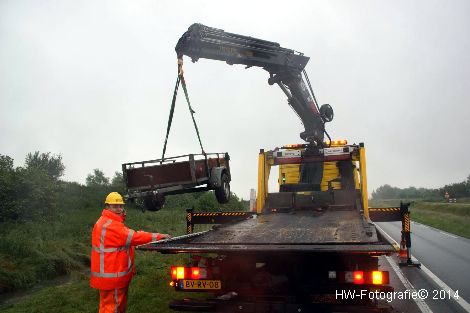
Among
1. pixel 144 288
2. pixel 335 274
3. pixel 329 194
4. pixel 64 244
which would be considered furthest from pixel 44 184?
pixel 335 274

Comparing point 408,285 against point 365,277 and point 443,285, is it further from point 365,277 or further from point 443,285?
point 365,277

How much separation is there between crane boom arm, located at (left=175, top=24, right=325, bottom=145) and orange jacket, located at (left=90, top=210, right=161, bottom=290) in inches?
181

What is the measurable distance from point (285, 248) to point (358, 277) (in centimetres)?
93

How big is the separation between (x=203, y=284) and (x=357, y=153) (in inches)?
207

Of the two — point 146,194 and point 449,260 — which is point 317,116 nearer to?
point 449,260

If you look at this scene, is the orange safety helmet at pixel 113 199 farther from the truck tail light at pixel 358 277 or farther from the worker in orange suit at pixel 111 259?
the truck tail light at pixel 358 277

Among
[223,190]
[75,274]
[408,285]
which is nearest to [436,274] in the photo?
[408,285]

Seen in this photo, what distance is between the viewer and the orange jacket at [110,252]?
468cm

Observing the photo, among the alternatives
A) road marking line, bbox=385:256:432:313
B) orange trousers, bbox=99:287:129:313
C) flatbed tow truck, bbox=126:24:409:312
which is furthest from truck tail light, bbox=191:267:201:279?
road marking line, bbox=385:256:432:313

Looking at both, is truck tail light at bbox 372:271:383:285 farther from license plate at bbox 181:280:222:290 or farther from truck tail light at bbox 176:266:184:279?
truck tail light at bbox 176:266:184:279

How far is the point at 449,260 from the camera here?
10805 millimetres

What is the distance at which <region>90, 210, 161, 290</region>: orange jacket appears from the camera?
4.68 metres

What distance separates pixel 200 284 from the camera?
5.16m

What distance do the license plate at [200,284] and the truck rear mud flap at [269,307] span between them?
17 centimetres
